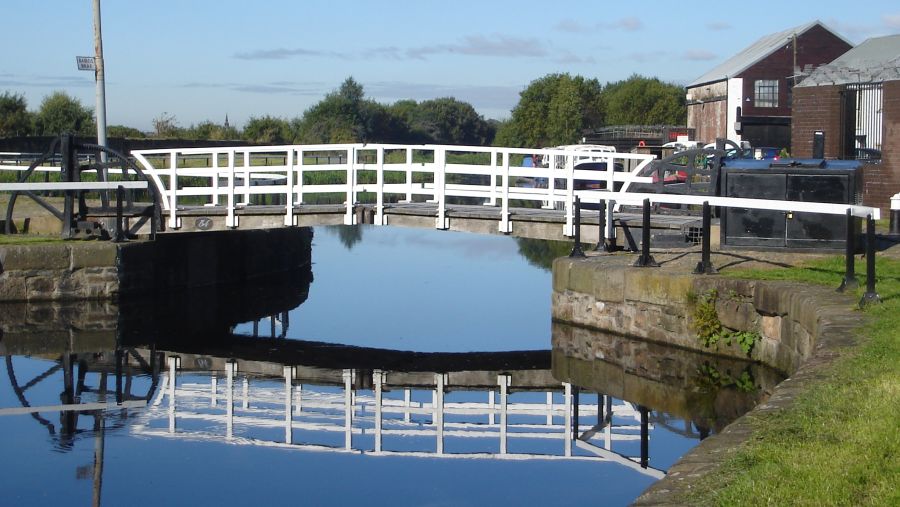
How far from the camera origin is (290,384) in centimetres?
1484

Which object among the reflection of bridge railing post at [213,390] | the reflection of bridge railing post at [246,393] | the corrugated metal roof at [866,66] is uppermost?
the corrugated metal roof at [866,66]

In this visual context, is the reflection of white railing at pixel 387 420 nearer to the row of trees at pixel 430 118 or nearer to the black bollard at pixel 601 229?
the black bollard at pixel 601 229

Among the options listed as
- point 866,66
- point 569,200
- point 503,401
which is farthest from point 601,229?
point 866,66

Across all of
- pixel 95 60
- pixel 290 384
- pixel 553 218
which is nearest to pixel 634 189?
pixel 553 218

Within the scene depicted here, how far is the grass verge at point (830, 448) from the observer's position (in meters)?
6.00

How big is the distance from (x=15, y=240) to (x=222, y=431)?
34.9ft

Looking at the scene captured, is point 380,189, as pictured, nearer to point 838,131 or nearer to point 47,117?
point 838,131

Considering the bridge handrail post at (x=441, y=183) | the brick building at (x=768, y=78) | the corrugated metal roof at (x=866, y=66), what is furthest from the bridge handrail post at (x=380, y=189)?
the brick building at (x=768, y=78)

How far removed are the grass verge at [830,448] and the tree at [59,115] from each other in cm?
5839

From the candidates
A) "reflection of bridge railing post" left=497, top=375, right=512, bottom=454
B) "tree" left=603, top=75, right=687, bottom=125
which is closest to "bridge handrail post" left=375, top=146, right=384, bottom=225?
"reflection of bridge railing post" left=497, top=375, right=512, bottom=454

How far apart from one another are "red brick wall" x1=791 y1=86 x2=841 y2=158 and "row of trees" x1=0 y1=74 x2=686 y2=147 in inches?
1436

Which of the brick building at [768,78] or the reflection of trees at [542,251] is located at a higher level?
the brick building at [768,78]

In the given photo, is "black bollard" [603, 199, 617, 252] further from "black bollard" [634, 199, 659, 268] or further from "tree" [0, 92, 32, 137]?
"tree" [0, 92, 32, 137]

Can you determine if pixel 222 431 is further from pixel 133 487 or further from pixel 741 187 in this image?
pixel 741 187
